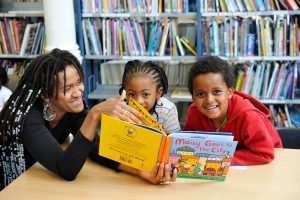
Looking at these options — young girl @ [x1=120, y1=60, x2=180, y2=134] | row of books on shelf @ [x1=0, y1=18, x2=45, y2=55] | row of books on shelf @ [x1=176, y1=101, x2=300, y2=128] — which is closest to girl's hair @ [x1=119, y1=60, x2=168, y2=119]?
young girl @ [x1=120, y1=60, x2=180, y2=134]

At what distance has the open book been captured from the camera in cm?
121

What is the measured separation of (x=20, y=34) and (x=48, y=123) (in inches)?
88.1

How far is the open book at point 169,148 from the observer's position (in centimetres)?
121

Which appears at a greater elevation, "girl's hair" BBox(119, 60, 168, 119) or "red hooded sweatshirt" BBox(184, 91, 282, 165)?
"girl's hair" BBox(119, 60, 168, 119)

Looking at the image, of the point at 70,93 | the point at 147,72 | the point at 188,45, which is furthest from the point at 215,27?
the point at 70,93

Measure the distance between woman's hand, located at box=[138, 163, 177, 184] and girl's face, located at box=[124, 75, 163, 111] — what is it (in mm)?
534

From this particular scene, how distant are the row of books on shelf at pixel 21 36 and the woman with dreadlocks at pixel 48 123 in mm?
2036

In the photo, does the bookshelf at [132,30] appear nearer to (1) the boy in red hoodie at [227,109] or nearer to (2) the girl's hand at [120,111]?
(1) the boy in red hoodie at [227,109]

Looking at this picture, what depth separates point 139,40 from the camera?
3.27 m

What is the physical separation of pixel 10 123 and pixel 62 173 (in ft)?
0.98

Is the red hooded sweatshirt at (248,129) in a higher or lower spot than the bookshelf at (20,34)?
lower

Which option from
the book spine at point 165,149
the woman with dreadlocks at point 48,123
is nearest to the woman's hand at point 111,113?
the woman with dreadlocks at point 48,123

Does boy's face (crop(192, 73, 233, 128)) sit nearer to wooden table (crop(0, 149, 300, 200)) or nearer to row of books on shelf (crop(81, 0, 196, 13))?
wooden table (crop(0, 149, 300, 200))

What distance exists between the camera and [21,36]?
3.57 metres
